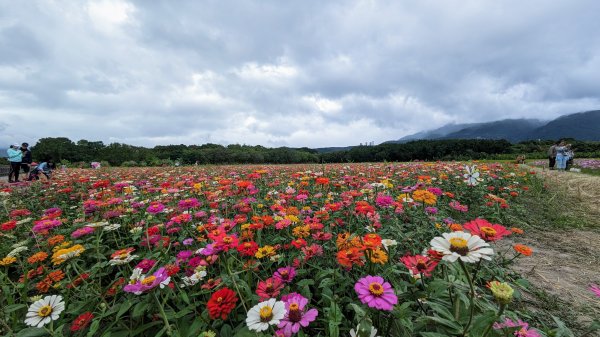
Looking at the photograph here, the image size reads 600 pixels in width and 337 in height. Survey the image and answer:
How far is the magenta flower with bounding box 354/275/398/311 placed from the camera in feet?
3.18

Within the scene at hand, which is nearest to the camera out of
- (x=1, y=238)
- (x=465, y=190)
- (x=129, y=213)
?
(x=129, y=213)

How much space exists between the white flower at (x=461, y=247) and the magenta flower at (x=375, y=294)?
0.27 m

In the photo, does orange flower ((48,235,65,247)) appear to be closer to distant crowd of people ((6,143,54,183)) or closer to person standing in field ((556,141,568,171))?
distant crowd of people ((6,143,54,183))

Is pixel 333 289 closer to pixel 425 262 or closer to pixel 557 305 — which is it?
pixel 425 262

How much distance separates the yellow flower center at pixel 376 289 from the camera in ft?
3.30

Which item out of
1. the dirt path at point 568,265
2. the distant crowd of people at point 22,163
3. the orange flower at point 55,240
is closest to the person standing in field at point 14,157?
the distant crowd of people at point 22,163

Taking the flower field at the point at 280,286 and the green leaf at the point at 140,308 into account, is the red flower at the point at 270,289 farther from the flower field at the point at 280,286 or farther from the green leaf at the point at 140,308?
the green leaf at the point at 140,308

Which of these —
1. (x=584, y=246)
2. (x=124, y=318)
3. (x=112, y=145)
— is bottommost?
(x=584, y=246)

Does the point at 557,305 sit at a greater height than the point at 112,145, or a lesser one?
lesser

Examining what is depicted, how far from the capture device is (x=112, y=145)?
34.9 metres

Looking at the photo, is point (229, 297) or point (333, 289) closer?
point (229, 297)

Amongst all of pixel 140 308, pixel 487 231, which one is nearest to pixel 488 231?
pixel 487 231

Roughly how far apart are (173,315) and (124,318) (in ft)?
1.86

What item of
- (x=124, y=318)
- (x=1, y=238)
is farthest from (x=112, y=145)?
(x=124, y=318)
